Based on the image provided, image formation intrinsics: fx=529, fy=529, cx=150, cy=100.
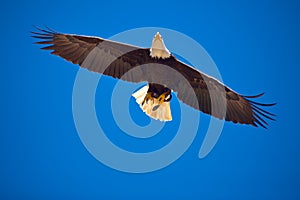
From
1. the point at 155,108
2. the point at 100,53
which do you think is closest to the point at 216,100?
the point at 155,108

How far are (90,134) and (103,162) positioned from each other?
2.00ft

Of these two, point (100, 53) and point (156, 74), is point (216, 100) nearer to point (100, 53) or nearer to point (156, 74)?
point (156, 74)

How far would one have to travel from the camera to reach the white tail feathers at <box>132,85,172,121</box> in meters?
8.56

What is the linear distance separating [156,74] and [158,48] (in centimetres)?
46

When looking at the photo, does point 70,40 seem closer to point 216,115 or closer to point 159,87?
point 159,87

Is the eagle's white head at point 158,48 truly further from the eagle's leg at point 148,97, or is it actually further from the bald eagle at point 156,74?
the eagle's leg at point 148,97

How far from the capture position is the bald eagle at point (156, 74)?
8211 millimetres

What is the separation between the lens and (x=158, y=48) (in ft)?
26.4

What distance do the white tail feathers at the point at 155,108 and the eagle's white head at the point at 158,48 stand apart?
0.78 metres

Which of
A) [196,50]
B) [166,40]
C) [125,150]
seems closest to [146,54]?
[166,40]

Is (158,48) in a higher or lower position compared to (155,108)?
higher

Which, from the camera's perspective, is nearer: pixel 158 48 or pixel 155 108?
pixel 158 48

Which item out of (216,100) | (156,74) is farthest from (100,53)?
(216,100)

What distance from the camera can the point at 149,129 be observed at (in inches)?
386
